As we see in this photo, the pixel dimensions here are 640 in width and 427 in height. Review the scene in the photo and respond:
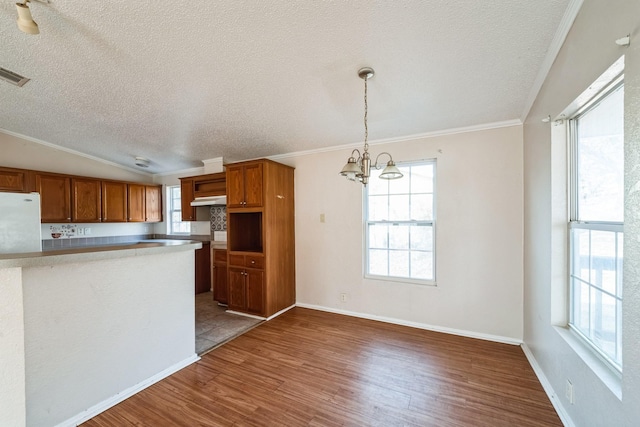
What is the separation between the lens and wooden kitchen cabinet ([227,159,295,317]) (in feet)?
11.3

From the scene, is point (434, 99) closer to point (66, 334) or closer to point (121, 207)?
point (66, 334)

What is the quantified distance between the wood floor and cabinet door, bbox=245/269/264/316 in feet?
1.98

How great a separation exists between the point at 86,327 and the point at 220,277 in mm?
2273

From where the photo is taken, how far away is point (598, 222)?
1.46m

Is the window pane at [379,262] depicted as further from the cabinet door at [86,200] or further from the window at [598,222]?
the cabinet door at [86,200]

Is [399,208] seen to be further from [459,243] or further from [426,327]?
[426,327]

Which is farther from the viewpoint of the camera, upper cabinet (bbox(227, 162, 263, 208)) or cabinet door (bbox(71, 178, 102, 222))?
cabinet door (bbox(71, 178, 102, 222))

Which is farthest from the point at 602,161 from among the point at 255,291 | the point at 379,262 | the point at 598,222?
the point at 255,291

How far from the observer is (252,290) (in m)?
3.55

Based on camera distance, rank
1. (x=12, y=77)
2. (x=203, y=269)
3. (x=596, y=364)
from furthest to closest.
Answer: (x=203, y=269) < (x=12, y=77) < (x=596, y=364)

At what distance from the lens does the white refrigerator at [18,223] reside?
195 cm

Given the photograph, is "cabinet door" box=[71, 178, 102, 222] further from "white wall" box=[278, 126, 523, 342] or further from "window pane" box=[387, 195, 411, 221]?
"window pane" box=[387, 195, 411, 221]

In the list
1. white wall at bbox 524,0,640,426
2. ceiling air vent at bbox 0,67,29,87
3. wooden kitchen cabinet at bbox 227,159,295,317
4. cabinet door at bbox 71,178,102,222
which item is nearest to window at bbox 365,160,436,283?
white wall at bbox 524,0,640,426

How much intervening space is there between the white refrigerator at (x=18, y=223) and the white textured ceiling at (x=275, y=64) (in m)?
1.20
